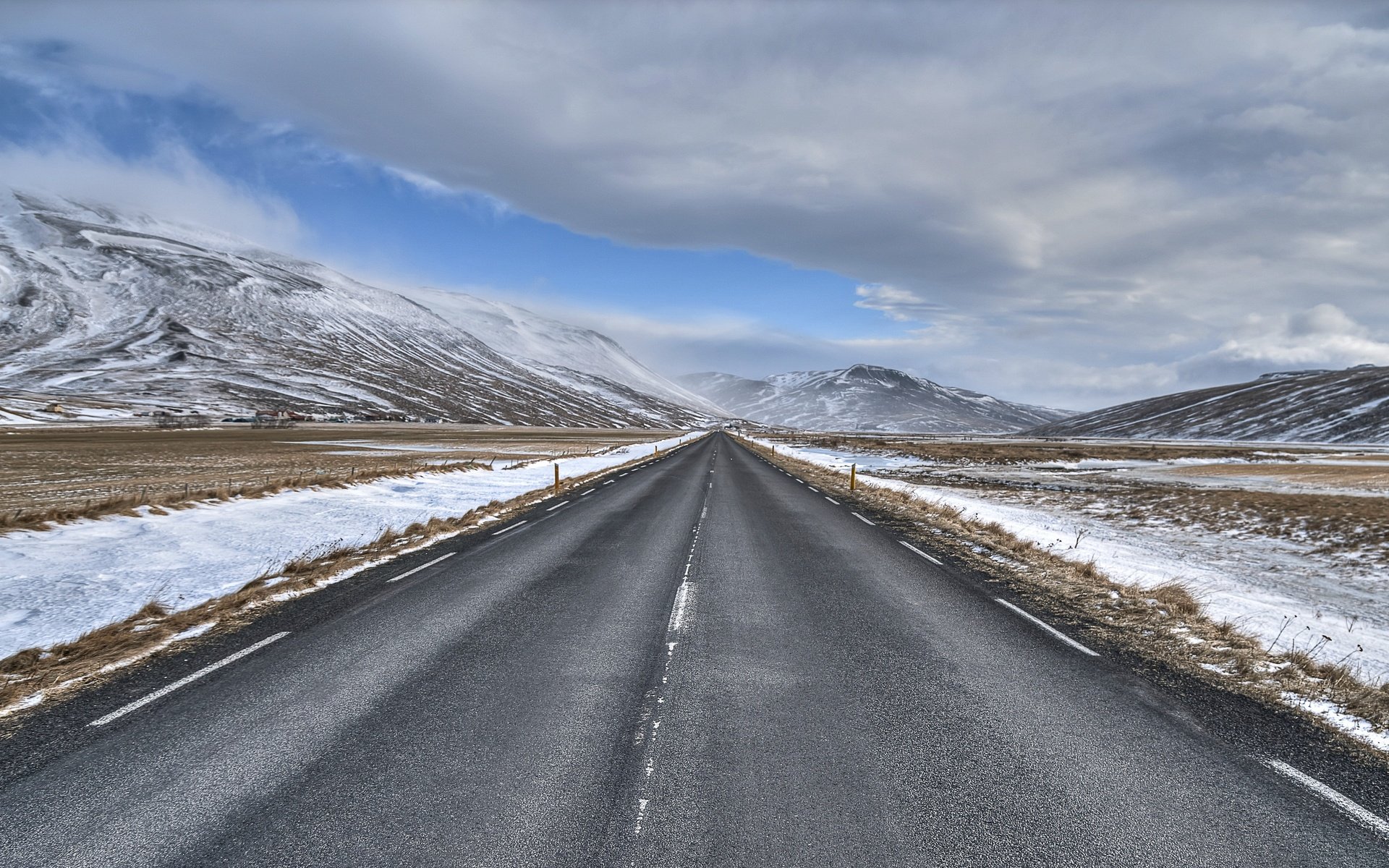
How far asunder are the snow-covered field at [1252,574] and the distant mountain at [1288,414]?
151 m

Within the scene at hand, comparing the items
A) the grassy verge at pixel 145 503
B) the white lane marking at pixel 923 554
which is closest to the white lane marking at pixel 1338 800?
the white lane marking at pixel 923 554

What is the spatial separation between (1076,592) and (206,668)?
37.0 ft

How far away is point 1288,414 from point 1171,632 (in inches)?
7732

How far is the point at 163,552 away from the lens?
1042cm

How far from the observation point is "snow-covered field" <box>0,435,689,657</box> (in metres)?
7.61

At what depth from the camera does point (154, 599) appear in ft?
26.9

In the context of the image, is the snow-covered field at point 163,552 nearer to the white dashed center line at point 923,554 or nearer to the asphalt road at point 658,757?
the asphalt road at point 658,757

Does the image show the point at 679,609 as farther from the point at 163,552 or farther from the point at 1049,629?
the point at 163,552

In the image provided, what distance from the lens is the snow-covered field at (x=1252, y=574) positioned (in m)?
8.47

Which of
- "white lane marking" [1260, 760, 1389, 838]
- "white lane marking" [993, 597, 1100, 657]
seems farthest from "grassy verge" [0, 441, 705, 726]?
"white lane marking" [993, 597, 1100, 657]

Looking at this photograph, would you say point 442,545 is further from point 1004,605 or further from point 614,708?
point 1004,605

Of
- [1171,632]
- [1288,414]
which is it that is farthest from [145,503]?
[1288,414]

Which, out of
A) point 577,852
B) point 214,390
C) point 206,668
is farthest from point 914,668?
point 214,390

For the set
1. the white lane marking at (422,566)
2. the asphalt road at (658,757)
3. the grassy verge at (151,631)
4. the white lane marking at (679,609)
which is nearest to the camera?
the asphalt road at (658,757)
